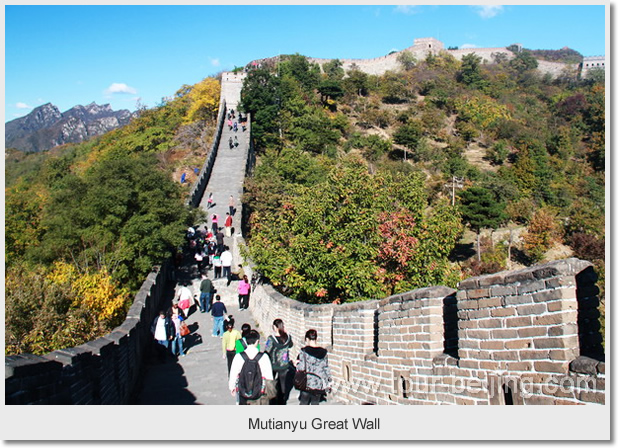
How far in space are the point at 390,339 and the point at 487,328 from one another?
201 centimetres

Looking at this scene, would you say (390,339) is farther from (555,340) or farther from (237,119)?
(237,119)

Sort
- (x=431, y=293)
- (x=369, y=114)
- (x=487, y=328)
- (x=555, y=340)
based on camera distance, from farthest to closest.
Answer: (x=369, y=114)
(x=431, y=293)
(x=487, y=328)
(x=555, y=340)

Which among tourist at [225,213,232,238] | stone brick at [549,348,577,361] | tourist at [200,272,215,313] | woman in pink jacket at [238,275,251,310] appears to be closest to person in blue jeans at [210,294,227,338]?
tourist at [200,272,215,313]

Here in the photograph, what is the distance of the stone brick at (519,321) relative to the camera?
13.6 ft

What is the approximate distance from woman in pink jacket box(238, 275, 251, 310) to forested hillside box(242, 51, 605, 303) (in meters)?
0.66

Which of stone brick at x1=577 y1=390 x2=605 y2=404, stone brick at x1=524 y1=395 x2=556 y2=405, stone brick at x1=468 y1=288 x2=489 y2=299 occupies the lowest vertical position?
stone brick at x1=524 y1=395 x2=556 y2=405

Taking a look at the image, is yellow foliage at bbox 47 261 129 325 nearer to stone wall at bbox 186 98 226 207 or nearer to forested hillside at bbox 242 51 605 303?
forested hillside at bbox 242 51 605 303

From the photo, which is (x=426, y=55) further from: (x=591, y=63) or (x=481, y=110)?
(x=481, y=110)

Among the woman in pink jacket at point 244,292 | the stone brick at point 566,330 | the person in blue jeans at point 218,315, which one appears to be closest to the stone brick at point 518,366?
the stone brick at point 566,330

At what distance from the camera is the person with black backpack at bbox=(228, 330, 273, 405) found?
5754 mm

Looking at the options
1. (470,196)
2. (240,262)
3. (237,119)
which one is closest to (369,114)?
(237,119)

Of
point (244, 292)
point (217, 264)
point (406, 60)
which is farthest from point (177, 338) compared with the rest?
point (406, 60)

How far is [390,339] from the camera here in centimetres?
642

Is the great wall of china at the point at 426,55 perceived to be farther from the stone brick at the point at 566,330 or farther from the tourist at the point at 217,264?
the stone brick at the point at 566,330
